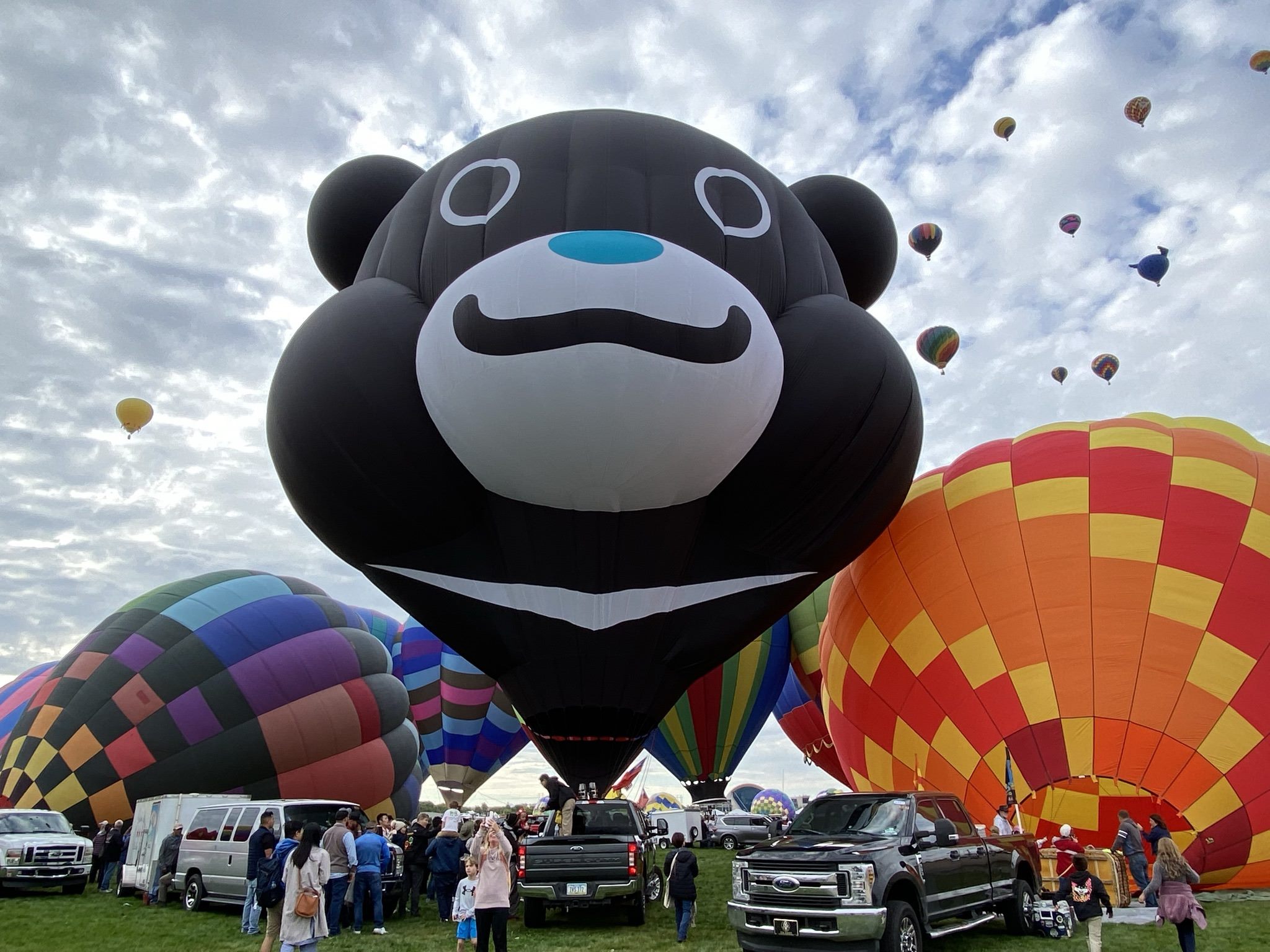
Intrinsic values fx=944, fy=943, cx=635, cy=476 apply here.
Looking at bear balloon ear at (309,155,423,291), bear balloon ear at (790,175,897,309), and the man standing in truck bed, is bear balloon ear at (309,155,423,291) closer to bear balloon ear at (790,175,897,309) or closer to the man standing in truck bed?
bear balloon ear at (790,175,897,309)

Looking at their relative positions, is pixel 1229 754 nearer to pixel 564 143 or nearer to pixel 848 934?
pixel 848 934

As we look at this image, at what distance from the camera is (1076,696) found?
27.0 feet

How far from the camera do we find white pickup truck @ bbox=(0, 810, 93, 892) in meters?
11.0

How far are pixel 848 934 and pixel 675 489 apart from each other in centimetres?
414

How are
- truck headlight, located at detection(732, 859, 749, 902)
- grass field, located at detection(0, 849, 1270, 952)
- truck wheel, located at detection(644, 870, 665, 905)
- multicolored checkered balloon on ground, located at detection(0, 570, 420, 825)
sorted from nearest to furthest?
truck headlight, located at detection(732, 859, 749, 902), grass field, located at detection(0, 849, 1270, 952), truck wheel, located at detection(644, 870, 665, 905), multicolored checkered balloon on ground, located at detection(0, 570, 420, 825)

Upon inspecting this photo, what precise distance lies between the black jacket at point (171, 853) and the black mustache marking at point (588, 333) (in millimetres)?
6841

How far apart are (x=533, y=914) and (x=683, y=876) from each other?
5.48ft

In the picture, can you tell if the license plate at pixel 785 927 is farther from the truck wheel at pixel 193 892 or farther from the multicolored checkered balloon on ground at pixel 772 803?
the multicolored checkered balloon on ground at pixel 772 803

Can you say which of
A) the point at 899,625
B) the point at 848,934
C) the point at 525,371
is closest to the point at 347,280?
the point at 525,371

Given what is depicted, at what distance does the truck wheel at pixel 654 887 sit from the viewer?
9.80 m

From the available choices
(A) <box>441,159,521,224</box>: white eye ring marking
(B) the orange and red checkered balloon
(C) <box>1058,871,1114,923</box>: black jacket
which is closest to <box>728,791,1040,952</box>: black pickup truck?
(C) <box>1058,871,1114,923</box>: black jacket

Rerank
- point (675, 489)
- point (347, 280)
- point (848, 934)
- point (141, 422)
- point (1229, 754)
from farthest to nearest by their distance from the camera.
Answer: point (141, 422), point (347, 280), point (675, 489), point (1229, 754), point (848, 934)

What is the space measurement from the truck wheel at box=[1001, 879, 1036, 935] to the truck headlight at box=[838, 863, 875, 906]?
7.68ft

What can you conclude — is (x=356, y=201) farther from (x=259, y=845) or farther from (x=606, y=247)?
(x=259, y=845)
